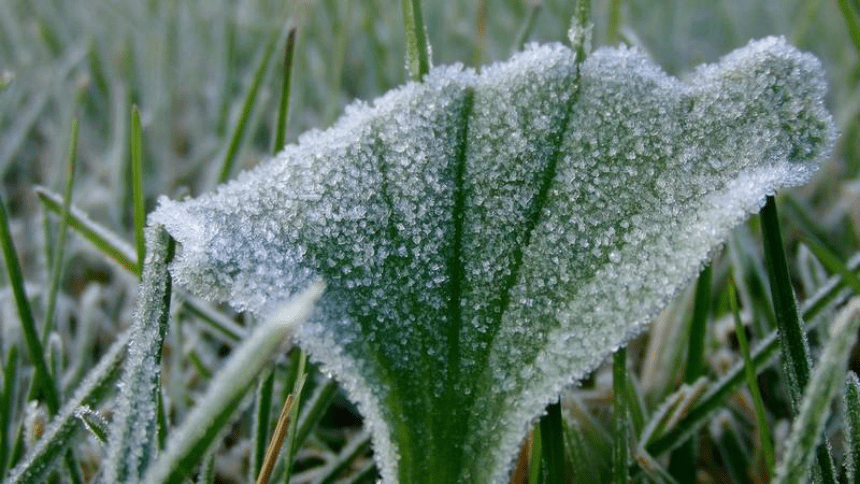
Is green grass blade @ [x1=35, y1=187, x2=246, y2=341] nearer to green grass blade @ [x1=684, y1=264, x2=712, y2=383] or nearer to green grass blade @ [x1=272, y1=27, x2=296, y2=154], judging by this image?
green grass blade @ [x1=272, y1=27, x2=296, y2=154]

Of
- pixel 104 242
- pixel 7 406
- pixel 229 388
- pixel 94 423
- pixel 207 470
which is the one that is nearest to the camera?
pixel 229 388

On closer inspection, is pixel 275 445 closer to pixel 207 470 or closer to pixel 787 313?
pixel 207 470

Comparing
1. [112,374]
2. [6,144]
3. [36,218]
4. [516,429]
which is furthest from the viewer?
[6,144]

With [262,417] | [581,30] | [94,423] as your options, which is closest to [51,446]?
[94,423]

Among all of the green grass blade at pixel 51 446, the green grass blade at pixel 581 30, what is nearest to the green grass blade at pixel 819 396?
the green grass blade at pixel 581 30

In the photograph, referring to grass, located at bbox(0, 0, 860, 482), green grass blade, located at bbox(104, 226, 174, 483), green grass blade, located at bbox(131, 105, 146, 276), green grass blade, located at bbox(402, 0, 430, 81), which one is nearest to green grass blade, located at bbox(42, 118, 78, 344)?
grass, located at bbox(0, 0, 860, 482)

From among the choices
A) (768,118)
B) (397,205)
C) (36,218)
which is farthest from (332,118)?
(768,118)

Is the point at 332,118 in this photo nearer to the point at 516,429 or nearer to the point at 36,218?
the point at 36,218
